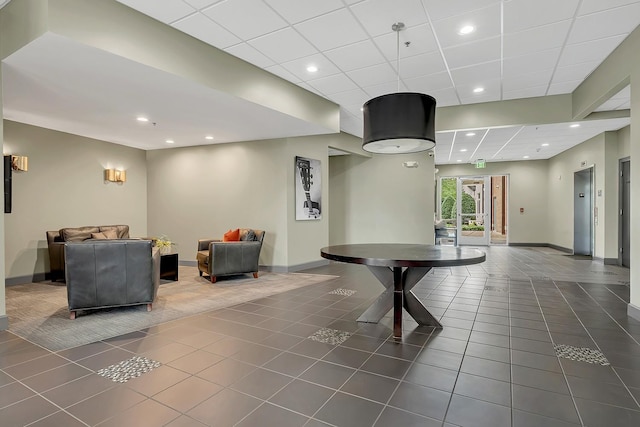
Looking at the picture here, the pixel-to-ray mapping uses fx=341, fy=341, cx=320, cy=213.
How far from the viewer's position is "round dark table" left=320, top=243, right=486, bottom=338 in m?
2.88

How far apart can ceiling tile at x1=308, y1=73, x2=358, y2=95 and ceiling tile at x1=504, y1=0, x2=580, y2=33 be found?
219 centimetres

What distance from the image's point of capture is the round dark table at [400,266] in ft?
9.43

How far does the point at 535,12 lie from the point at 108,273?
17.6 feet

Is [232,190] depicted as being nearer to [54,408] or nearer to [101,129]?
[101,129]

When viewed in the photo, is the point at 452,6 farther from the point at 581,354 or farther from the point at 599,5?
the point at 581,354

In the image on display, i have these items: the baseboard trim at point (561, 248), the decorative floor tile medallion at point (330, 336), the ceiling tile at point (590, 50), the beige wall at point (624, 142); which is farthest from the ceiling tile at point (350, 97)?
the baseboard trim at point (561, 248)

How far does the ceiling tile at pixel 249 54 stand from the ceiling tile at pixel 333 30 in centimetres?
76

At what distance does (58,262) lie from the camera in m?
5.92

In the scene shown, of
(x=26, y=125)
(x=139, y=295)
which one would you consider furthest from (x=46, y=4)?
(x=26, y=125)

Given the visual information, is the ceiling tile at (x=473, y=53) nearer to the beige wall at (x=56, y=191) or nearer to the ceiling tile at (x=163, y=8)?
Answer: the ceiling tile at (x=163, y=8)

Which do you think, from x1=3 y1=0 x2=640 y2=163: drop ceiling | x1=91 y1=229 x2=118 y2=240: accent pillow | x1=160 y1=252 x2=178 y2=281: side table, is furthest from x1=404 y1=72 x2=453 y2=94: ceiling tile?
x1=91 y1=229 x2=118 y2=240: accent pillow

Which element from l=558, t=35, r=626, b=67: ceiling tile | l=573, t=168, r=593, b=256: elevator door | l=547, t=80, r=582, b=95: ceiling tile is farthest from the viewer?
l=573, t=168, r=593, b=256: elevator door

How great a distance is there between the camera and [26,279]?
5996 mm

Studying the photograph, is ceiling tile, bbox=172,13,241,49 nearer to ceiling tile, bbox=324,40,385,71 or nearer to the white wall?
ceiling tile, bbox=324,40,385,71
